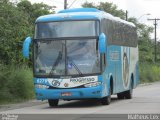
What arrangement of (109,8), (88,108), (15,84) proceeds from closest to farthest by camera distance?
1. (88,108)
2. (15,84)
3. (109,8)

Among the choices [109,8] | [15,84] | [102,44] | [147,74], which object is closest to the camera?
[102,44]

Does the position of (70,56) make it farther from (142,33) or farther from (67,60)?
(142,33)

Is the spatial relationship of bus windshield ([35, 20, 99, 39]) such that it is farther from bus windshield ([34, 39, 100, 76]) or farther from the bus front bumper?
the bus front bumper

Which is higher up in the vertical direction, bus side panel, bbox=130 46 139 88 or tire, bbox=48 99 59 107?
bus side panel, bbox=130 46 139 88

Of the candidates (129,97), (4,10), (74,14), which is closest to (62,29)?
(74,14)

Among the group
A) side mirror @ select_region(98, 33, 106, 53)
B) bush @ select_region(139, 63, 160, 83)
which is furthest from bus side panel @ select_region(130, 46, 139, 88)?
bush @ select_region(139, 63, 160, 83)

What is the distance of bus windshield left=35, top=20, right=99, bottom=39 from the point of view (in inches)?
883

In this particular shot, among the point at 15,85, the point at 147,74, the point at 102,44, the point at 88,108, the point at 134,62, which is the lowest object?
the point at 147,74

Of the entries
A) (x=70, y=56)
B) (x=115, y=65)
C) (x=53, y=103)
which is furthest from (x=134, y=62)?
(x=70, y=56)

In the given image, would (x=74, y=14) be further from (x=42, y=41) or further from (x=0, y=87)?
(x=0, y=87)

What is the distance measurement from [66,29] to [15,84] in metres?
6.17

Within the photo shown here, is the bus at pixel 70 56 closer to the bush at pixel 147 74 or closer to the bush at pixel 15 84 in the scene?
the bush at pixel 15 84

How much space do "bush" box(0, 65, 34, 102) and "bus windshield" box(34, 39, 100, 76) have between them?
469 centimetres

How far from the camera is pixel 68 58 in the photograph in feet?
73.0
